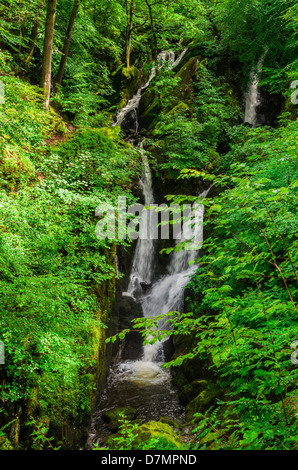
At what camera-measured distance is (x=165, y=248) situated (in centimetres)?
411

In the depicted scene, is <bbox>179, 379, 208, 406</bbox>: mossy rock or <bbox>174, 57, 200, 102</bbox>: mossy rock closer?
<bbox>179, 379, 208, 406</bbox>: mossy rock

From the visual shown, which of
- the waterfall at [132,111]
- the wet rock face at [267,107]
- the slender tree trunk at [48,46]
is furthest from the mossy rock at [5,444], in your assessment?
the wet rock face at [267,107]

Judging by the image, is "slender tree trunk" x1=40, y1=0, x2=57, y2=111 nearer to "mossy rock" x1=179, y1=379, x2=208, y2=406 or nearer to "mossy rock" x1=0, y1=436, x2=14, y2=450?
"mossy rock" x1=0, y1=436, x2=14, y2=450

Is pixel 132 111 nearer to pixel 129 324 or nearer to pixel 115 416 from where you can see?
pixel 129 324

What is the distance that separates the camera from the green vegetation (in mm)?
2326

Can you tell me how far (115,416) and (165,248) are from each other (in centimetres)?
472

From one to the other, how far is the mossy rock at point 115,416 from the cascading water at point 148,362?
0.12 m

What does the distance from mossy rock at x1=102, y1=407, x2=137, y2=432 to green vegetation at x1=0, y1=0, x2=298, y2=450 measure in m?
0.07

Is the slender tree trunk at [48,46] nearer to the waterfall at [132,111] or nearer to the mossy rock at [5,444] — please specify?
the waterfall at [132,111]

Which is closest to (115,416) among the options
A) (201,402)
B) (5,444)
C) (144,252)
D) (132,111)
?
(201,402)

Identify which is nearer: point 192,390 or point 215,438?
point 215,438

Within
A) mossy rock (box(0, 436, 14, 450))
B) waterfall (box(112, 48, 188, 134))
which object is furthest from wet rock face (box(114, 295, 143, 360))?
waterfall (box(112, 48, 188, 134))
